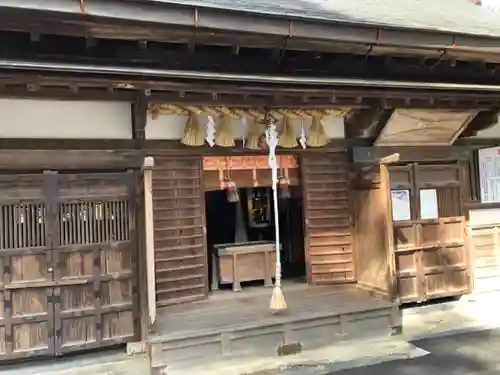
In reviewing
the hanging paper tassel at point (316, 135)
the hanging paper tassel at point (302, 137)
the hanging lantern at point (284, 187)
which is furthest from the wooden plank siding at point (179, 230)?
the hanging paper tassel at point (316, 135)

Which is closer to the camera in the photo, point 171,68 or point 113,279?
point 171,68

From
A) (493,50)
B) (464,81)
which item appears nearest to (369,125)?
(464,81)

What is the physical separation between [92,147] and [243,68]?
2.04 meters

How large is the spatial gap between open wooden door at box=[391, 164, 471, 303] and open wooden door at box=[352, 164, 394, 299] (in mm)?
251

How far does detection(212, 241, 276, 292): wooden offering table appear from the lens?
7.48 meters

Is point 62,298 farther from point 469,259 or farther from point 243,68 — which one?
point 469,259

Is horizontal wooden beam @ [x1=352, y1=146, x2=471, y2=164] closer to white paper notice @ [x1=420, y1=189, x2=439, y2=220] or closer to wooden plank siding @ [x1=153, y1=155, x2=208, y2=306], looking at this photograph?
white paper notice @ [x1=420, y1=189, x2=439, y2=220]

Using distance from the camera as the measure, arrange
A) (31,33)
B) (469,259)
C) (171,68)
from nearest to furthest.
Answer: (31,33)
(171,68)
(469,259)

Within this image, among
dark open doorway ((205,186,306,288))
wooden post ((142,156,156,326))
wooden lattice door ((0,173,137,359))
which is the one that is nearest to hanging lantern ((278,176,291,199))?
dark open doorway ((205,186,306,288))

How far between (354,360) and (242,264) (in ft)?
8.61

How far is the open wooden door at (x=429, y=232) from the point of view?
6828 mm

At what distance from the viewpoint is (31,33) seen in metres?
3.82

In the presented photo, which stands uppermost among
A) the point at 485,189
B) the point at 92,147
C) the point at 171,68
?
the point at 171,68

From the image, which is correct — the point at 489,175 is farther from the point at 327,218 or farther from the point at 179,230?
the point at 179,230
